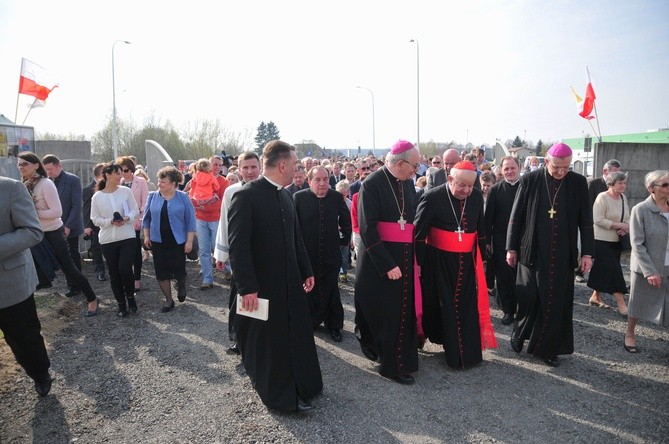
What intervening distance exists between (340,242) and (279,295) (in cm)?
237

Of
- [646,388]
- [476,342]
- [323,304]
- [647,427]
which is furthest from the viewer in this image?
[323,304]

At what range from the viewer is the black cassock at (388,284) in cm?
436

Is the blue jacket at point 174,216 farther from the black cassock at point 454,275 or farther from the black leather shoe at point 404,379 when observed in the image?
the black leather shoe at point 404,379

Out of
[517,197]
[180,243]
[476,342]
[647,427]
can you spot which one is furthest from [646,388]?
[180,243]

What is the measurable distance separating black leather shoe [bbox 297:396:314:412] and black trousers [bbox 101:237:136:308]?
3.38 m

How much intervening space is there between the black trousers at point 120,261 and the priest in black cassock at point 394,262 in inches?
128

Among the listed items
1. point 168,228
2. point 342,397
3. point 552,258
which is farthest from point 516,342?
point 168,228

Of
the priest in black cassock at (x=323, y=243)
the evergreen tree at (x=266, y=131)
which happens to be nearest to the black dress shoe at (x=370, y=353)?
the priest in black cassock at (x=323, y=243)

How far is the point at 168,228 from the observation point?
21.0 ft

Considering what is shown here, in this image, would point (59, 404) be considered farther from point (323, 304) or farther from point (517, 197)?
point (517, 197)

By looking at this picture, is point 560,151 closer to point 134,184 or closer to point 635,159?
point 134,184

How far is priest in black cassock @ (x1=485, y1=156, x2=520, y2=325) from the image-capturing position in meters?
6.07

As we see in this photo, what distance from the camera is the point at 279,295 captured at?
146 inches

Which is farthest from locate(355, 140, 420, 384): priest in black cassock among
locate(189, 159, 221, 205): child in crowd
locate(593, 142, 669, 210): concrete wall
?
locate(593, 142, 669, 210): concrete wall
